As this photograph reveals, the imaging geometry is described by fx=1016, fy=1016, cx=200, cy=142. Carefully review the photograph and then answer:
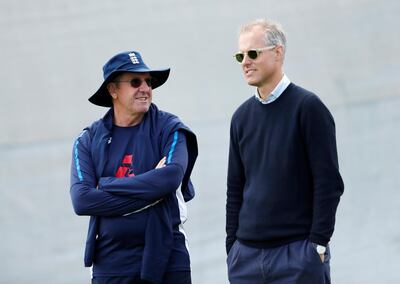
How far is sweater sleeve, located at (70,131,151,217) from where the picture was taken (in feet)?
11.0

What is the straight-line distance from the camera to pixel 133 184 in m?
3.33

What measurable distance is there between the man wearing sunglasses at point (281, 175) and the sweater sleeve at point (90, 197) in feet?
1.34

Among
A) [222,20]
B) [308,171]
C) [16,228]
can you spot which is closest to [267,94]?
[308,171]

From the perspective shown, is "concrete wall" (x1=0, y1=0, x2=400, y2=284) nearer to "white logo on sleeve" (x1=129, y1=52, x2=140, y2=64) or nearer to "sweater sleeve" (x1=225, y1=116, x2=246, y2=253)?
"white logo on sleeve" (x1=129, y1=52, x2=140, y2=64)

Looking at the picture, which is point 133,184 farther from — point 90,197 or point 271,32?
point 271,32

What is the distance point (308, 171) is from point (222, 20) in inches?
72.7

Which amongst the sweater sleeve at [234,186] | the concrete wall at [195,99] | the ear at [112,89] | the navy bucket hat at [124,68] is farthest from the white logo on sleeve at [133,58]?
the concrete wall at [195,99]

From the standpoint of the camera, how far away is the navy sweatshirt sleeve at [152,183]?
332cm

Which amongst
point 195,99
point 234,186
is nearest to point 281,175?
point 234,186

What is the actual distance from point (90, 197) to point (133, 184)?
0.16 metres

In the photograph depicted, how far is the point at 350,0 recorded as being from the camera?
15.7ft

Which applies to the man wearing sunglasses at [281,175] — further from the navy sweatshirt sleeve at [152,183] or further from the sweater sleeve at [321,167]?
the navy sweatshirt sleeve at [152,183]

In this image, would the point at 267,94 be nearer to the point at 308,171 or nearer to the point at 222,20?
the point at 308,171

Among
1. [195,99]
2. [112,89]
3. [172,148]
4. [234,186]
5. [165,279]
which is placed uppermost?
[195,99]
